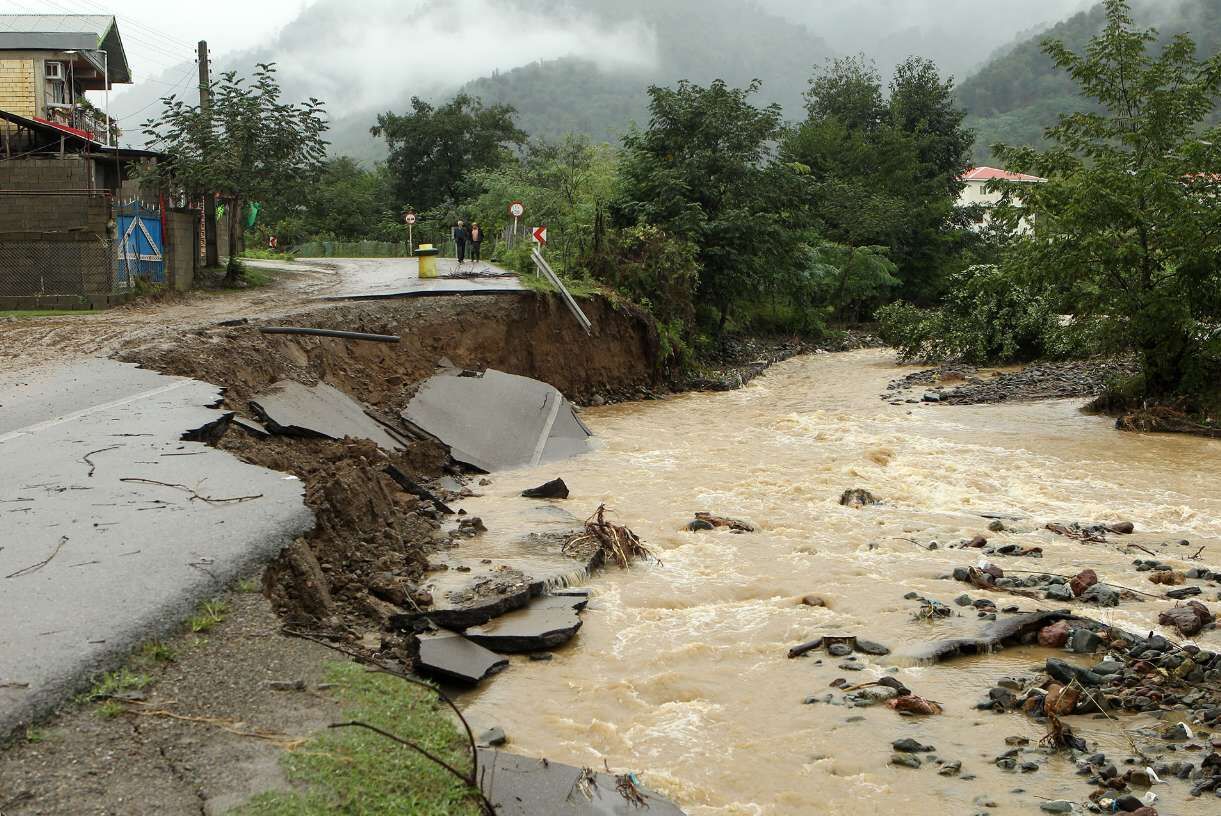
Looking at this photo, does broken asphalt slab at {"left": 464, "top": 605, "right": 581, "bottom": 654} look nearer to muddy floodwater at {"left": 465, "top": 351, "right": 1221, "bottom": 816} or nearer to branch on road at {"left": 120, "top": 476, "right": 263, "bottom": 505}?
muddy floodwater at {"left": 465, "top": 351, "right": 1221, "bottom": 816}

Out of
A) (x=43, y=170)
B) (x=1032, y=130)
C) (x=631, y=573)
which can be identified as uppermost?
(x=1032, y=130)

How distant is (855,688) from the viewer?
676 cm

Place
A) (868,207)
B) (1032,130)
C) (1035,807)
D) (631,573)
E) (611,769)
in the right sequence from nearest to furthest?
(1035,807) < (611,769) < (631,573) < (868,207) < (1032,130)

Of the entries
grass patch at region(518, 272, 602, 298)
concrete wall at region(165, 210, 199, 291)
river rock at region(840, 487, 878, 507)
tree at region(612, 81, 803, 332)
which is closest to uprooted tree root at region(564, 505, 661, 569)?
river rock at region(840, 487, 878, 507)

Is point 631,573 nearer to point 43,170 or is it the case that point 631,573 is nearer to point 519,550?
point 519,550

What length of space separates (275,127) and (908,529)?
18909 mm

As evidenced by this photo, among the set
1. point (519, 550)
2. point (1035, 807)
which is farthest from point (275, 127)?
point (1035, 807)

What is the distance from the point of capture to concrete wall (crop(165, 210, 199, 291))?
23.1 metres

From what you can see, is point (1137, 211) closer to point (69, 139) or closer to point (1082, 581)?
point (1082, 581)

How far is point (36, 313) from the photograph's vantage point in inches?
774

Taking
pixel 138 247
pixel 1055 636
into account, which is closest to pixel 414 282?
pixel 138 247

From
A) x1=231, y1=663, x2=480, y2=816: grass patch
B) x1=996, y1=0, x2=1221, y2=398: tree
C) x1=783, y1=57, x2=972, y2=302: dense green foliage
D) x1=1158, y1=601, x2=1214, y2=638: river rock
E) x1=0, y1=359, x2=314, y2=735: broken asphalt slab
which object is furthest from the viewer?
x1=783, y1=57, x2=972, y2=302: dense green foliage

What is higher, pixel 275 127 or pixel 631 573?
pixel 275 127

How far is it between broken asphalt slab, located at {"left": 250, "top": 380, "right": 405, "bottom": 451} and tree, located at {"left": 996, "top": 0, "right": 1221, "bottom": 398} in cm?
1206
